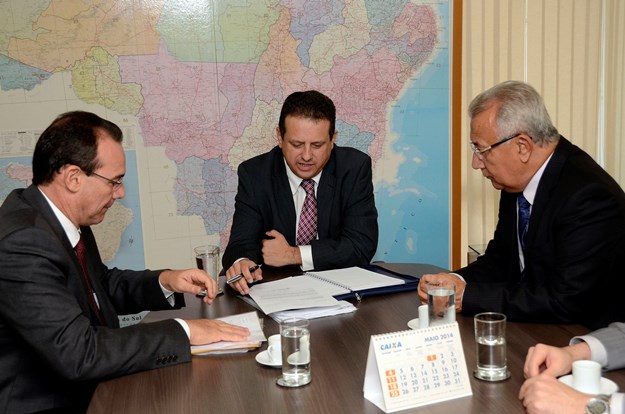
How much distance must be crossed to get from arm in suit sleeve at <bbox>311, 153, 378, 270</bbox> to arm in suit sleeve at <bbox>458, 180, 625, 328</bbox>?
34.2 inches

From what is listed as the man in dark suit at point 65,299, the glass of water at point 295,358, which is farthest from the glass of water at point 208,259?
the glass of water at point 295,358

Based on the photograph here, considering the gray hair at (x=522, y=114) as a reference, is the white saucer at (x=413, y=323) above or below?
below

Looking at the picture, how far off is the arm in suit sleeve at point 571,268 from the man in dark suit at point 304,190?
0.93 metres

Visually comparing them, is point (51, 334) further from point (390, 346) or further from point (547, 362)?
point (547, 362)

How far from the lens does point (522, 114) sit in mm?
2297

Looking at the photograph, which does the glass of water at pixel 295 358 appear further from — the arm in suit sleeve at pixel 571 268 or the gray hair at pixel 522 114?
the gray hair at pixel 522 114

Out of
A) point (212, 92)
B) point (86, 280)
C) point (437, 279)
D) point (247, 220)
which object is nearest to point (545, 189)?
point (437, 279)

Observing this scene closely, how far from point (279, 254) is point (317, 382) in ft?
4.15

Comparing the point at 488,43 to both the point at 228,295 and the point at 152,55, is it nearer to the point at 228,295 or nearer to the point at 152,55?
the point at 152,55

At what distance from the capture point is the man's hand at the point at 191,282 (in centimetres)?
219

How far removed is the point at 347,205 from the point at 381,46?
133cm

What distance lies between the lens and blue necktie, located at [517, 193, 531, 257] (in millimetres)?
2432

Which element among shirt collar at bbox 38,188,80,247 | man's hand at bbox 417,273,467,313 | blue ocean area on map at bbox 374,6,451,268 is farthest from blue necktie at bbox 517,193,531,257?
blue ocean area on map at bbox 374,6,451,268

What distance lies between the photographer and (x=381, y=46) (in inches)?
159
